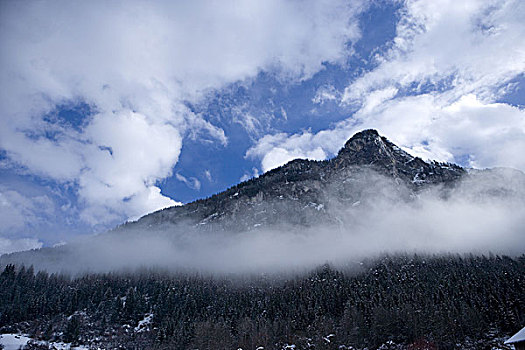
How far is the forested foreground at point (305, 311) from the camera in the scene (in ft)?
324

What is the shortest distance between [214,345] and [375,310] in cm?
5769

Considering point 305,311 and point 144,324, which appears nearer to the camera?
point 305,311

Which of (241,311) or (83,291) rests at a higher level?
(83,291)

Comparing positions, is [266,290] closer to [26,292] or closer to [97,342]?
[97,342]

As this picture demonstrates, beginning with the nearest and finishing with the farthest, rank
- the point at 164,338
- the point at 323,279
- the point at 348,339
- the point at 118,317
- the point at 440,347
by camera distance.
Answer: the point at 440,347 → the point at 348,339 → the point at 164,338 → the point at 118,317 → the point at 323,279

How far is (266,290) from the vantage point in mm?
186375

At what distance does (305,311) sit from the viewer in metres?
137

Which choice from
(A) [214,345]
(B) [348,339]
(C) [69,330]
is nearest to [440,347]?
(B) [348,339]

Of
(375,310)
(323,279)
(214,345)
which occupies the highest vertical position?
(323,279)

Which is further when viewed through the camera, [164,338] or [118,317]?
[118,317]

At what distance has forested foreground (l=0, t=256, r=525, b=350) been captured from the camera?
9875 centimetres

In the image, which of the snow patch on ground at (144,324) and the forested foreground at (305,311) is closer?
the forested foreground at (305,311)

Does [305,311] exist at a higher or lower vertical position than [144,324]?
higher

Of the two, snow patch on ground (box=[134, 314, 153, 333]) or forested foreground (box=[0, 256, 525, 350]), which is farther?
snow patch on ground (box=[134, 314, 153, 333])
